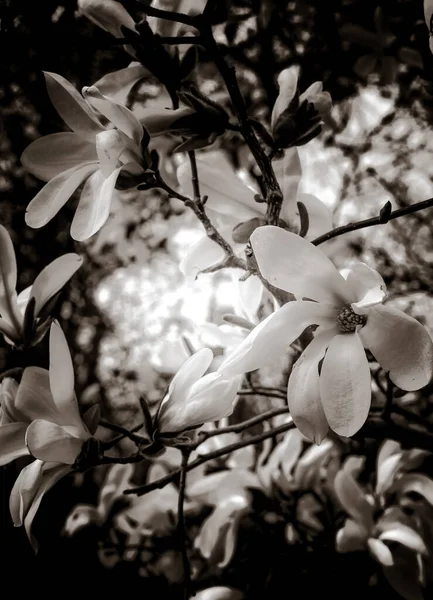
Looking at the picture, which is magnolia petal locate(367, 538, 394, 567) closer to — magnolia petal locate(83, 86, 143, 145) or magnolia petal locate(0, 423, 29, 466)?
magnolia petal locate(0, 423, 29, 466)

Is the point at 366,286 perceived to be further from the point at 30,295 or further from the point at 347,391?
the point at 30,295

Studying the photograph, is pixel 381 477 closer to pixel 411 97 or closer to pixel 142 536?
pixel 142 536

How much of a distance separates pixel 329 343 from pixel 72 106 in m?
0.33

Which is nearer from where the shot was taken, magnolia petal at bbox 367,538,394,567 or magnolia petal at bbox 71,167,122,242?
magnolia petal at bbox 71,167,122,242

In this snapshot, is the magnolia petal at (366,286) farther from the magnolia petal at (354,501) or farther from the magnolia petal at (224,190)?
the magnolia petal at (354,501)

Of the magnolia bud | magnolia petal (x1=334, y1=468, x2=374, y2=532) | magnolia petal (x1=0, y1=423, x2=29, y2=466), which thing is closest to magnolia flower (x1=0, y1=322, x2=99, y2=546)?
magnolia petal (x1=0, y1=423, x2=29, y2=466)

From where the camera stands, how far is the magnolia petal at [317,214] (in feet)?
2.22

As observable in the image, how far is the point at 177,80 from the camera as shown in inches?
23.0

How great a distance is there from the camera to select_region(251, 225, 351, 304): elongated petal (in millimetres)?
427

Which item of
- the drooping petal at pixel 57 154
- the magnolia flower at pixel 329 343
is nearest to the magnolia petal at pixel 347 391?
the magnolia flower at pixel 329 343

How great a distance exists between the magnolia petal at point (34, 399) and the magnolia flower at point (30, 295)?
75 mm

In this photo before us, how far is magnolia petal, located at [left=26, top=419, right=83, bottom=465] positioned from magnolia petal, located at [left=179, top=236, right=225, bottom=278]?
0.77 ft

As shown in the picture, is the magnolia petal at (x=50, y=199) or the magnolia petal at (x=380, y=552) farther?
the magnolia petal at (x=380, y=552)

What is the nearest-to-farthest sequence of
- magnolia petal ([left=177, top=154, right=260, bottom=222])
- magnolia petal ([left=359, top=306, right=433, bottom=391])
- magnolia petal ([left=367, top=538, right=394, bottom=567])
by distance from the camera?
magnolia petal ([left=359, top=306, right=433, bottom=391]), magnolia petal ([left=177, top=154, right=260, bottom=222]), magnolia petal ([left=367, top=538, right=394, bottom=567])
